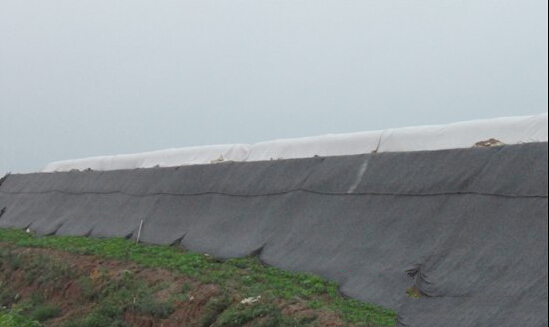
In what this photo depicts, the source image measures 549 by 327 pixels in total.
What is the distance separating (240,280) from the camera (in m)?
8.86

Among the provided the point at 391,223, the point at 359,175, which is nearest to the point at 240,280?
the point at 391,223

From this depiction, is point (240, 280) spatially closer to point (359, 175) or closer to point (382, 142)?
point (359, 175)

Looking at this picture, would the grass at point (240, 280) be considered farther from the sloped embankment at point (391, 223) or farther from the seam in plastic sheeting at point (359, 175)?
the seam in plastic sheeting at point (359, 175)

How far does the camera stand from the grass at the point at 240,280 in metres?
7.12

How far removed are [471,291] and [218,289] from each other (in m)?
3.08

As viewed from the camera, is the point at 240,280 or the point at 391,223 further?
the point at 240,280

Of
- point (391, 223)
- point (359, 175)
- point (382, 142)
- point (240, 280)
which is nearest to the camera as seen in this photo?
point (391, 223)

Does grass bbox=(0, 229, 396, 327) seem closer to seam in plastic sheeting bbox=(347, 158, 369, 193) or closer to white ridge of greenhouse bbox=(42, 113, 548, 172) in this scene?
seam in plastic sheeting bbox=(347, 158, 369, 193)

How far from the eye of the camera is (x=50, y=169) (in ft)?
80.1

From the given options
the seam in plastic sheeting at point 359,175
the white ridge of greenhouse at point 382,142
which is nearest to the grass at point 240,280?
the seam in plastic sheeting at point 359,175

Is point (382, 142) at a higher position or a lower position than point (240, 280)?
higher

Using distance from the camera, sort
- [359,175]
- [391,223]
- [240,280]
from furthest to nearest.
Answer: [359,175] → [240,280] → [391,223]

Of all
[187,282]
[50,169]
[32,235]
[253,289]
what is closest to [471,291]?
[253,289]

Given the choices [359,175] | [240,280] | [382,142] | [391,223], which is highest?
[382,142]
